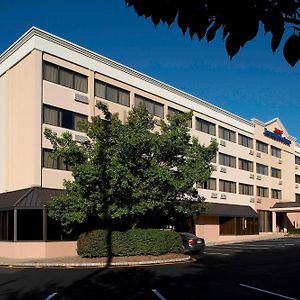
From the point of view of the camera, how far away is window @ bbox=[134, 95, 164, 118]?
3691 cm

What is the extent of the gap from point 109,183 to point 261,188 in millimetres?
35525

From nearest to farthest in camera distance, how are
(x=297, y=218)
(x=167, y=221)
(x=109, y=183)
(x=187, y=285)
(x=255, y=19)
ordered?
(x=255, y=19) < (x=187, y=285) < (x=109, y=183) < (x=167, y=221) < (x=297, y=218)

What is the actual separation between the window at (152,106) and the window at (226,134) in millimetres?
10838

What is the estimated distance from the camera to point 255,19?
243 cm

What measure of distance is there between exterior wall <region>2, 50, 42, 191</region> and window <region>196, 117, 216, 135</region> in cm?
1842

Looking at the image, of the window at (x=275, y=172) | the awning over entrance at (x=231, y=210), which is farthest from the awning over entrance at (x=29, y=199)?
the window at (x=275, y=172)

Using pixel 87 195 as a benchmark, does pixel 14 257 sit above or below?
below

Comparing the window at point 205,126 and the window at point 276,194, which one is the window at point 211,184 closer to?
the window at point 205,126

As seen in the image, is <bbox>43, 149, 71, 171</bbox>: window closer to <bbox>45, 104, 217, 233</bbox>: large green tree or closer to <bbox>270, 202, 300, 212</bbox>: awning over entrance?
<bbox>45, 104, 217, 233</bbox>: large green tree

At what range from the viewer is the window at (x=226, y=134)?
4844cm

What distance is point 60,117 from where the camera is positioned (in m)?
30.2

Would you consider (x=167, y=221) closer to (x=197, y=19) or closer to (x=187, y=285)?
(x=187, y=285)

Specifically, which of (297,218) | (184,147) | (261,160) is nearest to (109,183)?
(184,147)

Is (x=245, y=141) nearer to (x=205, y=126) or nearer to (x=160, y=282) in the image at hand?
(x=205, y=126)
